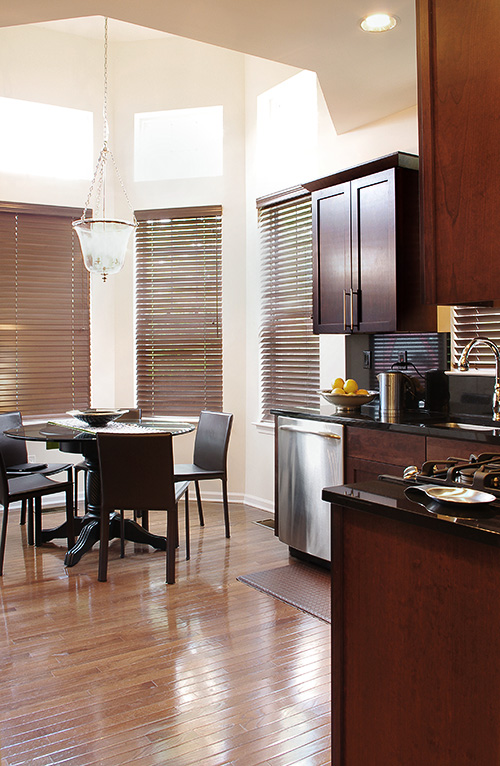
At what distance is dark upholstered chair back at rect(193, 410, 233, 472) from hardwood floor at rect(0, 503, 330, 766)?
30.5 inches

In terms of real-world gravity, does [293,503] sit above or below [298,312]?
below

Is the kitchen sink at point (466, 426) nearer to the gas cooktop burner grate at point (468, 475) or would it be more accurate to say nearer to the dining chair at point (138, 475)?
the gas cooktop burner grate at point (468, 475)

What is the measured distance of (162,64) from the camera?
18.3 feet

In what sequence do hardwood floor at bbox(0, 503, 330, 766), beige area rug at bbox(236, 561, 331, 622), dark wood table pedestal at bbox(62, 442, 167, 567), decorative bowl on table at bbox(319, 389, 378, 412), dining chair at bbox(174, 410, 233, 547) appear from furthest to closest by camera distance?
dining chair at bbox(174, 410, 233, 547), dark wood table pedestal at bbox(62, 442, 167, 567), decorative bowl on table at bbox(319, 389, 378, 412), beige area rug at bbox(236, 561, 331, 622), hardwood floor at bbox(0, 503, 330, 766)

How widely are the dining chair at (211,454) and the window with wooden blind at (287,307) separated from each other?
1.77ft

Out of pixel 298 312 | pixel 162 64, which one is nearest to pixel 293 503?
pixel 298 312

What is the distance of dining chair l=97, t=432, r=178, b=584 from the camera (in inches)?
137

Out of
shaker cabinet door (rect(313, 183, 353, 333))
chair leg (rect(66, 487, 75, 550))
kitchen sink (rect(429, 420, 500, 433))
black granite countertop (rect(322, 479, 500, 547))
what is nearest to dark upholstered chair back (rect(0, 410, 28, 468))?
chair leg (rect(66, 487, 75, 550))

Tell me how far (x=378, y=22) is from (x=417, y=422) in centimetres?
189

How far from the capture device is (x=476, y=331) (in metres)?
3.55

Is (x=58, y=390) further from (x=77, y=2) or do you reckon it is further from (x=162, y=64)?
(x=77, y=2)

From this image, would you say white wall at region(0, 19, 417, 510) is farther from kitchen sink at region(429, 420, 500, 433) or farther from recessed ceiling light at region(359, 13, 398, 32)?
kitchen sink at region(429, 420, 500, 433)

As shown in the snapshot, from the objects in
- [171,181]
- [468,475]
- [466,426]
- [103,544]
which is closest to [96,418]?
[103,544]

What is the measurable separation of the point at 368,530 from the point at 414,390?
2287mm
